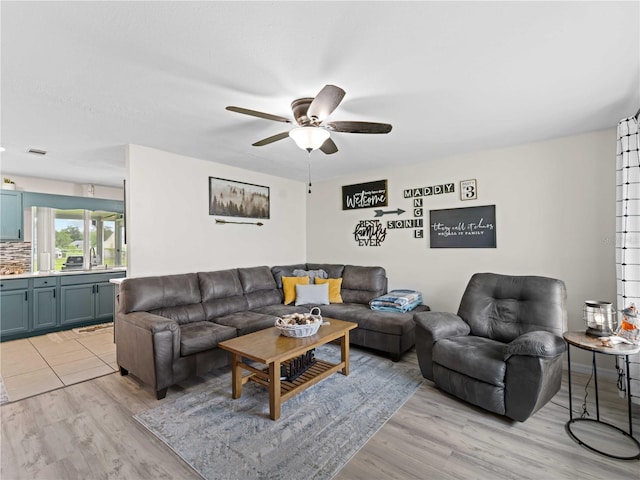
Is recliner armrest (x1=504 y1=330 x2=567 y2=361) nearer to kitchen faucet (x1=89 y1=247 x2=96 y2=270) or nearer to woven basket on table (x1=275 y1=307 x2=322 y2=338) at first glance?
woven basket on table (x1=275 y1=307 x2=322 y2=338)

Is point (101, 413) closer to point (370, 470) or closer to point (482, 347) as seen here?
point (370, 470)

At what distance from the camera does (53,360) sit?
3.52 metres

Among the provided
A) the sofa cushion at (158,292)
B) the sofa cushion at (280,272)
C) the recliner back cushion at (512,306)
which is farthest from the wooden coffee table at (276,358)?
the sofa cushion at (280,272)

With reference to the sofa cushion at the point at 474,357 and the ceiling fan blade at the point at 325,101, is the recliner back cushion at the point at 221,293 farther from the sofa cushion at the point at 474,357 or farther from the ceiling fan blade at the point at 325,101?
the ceiling fan blade at the point at 325,101

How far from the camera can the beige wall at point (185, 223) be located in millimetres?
3416

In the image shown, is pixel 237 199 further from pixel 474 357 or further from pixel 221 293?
pixel 474 357

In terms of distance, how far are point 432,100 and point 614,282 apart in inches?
99.7

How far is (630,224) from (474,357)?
1620mm

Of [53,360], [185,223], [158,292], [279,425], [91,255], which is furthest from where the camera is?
[91,255]

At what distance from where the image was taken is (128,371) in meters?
3.02

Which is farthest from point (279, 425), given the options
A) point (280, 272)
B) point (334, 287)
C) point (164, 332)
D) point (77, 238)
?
point (77, 238)

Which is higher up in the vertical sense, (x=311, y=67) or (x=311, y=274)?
(x=311, y=67)

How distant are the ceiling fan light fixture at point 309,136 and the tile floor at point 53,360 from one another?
Answer: 3.06 m

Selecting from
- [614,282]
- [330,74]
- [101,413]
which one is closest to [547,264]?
[614,282]
